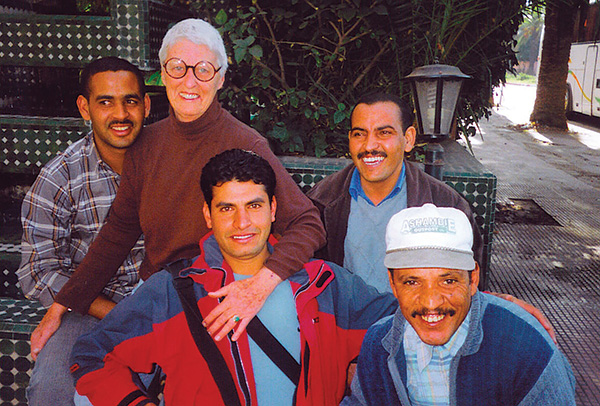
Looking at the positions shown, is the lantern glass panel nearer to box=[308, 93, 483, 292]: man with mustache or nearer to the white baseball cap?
box=[308, 93, 483, 292]: man with mustache

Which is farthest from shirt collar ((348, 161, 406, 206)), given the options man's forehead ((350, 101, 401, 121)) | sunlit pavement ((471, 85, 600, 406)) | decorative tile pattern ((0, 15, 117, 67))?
decorative tile pattern ((0, 15, 117, 67))

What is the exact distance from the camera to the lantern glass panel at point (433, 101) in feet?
10.5

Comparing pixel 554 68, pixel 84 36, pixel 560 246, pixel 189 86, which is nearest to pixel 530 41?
pixel 554 68

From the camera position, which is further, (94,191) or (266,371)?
(94,191)

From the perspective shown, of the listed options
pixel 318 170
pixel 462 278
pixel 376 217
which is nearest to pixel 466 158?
pixel 318 170

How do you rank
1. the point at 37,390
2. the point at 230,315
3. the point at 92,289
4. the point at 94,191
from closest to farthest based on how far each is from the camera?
1. the point at 230,315
2. the point at 37,390
3. the point at 92,289
4. the point at 94,191

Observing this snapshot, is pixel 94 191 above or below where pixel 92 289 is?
above

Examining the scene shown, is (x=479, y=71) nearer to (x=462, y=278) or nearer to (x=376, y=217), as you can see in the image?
(x=376, y=217)

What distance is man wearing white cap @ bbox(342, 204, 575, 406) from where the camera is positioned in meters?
1.65

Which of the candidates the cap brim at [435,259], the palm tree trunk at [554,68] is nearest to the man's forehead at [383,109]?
the cap brim at [435,259]

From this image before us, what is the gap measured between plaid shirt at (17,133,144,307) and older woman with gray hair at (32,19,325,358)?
0.24 m

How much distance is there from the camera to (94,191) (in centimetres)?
285

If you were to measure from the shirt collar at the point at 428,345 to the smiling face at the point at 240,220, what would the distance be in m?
0.71

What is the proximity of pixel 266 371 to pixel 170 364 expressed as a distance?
385 millimetres
